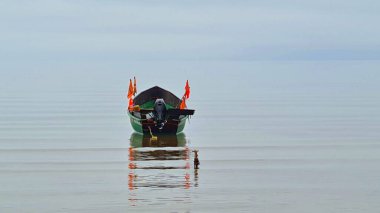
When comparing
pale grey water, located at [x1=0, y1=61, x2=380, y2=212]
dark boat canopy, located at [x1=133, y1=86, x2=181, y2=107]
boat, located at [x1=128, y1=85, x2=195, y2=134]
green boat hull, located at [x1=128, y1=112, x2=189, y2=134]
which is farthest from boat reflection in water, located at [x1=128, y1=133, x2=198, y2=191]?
dark boat canopy, located at [x1=133, y1=86, x2=181, y2=107]

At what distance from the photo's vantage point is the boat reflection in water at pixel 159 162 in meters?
40.9

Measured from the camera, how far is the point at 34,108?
9756 centimetres

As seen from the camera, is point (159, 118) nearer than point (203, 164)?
No

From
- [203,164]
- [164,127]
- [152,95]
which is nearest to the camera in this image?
[203,164]

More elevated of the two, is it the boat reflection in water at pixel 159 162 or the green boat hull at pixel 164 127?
the green boat hull at pixel 164 127

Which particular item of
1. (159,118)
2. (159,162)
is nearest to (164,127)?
(159,118)

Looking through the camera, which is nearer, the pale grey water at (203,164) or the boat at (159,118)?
the pale grey water at (203,164)

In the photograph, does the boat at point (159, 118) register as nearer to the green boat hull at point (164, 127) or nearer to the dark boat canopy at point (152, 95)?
the green boat hull at point (164, 127)

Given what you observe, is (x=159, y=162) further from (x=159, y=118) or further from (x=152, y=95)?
(x=152, y=95)

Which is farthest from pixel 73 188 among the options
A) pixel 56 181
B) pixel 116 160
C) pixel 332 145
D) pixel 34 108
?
pixel 34 108

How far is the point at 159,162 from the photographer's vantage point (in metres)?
48.5

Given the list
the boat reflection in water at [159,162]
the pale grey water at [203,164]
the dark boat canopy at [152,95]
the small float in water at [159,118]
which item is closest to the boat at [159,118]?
the small float in water at [159,118]

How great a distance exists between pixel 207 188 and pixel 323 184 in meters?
6.39

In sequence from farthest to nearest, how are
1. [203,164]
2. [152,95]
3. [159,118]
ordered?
[152,95] < [159,118] < [203,164]
